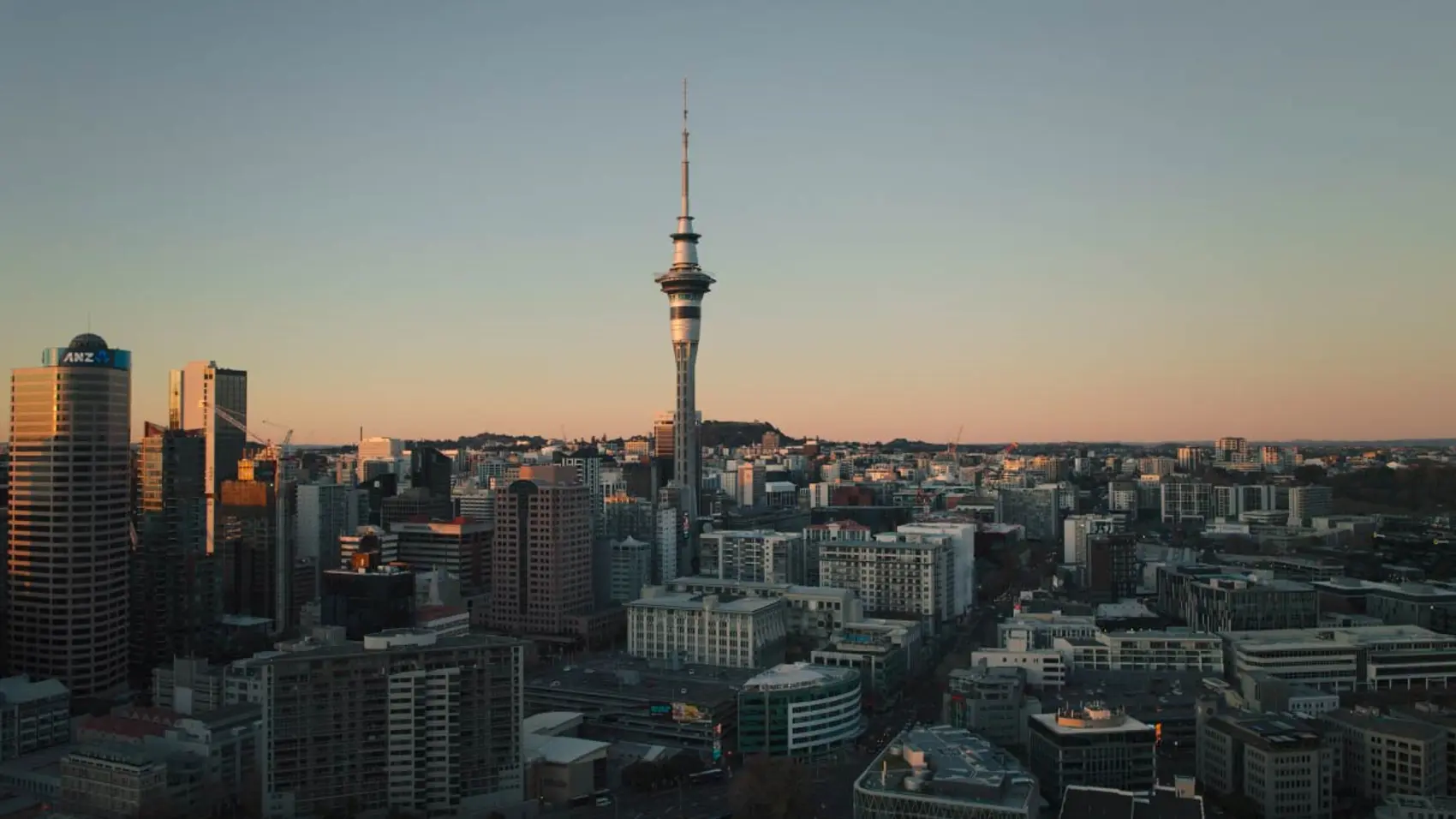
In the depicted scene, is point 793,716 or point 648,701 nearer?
point 793,716

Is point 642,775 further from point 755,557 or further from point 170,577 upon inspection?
point 755,557

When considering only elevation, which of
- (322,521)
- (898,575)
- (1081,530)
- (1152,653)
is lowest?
(1152,653)

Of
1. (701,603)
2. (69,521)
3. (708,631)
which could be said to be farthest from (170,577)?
(708,631)

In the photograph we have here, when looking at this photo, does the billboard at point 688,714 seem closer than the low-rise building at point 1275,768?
No

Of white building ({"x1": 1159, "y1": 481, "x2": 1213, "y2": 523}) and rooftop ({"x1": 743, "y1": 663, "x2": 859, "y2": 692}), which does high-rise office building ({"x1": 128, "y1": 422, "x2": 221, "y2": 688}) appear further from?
white building ({"x1": 1159, "y1": 481, "x2": 1213, "y2": 523})

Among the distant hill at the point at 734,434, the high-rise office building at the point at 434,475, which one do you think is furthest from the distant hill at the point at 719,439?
the high-rise office building at the point at 434,475

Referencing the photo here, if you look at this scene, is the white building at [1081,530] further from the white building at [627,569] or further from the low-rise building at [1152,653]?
the white building at [627,569]
